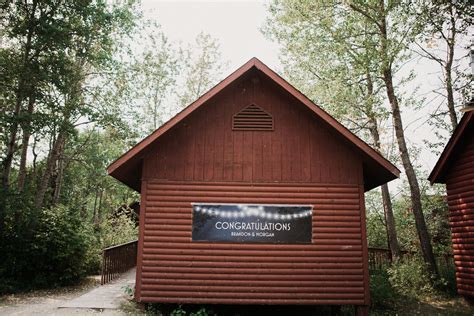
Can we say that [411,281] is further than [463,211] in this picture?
Yes

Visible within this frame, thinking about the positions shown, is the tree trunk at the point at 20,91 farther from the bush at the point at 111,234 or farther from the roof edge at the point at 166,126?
the roof edge at the point at 166,126

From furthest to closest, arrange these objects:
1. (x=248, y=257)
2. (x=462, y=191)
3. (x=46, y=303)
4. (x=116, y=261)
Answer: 1. (x=116, y=261)
2. (x=462, y=191)
3. (x=46, y=303)
4. (x=248, y=257)

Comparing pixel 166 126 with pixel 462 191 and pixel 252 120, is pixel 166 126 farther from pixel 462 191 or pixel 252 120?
pixel 462 191

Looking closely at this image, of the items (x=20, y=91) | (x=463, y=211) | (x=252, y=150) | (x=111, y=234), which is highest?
(x=20, y=91)

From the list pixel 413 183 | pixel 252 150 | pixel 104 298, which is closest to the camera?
pixel 252 150

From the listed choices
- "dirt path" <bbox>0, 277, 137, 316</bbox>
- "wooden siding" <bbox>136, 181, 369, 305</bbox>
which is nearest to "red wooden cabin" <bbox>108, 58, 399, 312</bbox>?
"wooden siding" <bbox>136, 181, 369, 305</bbox>

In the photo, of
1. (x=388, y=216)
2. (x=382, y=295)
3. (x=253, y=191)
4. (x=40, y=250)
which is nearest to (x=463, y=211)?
(x=382, y=295)

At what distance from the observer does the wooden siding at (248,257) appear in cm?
894

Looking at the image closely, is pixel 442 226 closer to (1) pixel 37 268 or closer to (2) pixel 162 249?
(2) pixel 162 249

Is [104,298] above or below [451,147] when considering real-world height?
below

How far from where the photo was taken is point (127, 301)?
969 centimetres

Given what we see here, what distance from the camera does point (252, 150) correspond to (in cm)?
954

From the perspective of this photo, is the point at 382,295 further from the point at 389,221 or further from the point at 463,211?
the point at 389,221

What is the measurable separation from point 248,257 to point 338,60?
37.0 feet
